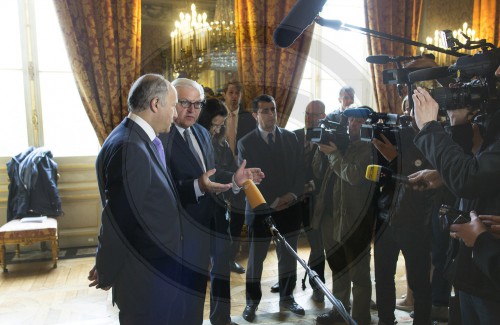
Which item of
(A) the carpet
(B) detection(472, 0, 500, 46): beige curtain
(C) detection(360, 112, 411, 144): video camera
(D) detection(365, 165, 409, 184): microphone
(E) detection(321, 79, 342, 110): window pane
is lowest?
(A) the carpet

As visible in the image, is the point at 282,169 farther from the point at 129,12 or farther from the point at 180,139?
the point at 129,12

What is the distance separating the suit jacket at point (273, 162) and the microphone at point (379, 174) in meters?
0.90

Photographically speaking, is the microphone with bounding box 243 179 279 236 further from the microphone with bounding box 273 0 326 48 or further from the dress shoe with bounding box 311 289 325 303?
the dress shoe with bounding box 311 289 325 303

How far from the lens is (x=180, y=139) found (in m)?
1.74

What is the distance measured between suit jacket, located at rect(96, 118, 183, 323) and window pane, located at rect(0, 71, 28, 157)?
270 centimetres

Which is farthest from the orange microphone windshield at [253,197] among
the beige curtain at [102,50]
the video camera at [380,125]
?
the beige curtain at [102,50]

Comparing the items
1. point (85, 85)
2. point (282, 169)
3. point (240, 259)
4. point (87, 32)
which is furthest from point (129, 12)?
point (240, 259)

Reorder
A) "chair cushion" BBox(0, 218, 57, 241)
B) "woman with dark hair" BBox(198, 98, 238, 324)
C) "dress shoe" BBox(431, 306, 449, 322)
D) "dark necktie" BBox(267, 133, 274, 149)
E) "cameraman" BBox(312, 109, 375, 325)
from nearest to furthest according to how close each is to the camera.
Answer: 1. "cameraman" BBox(312, 109, 375, 325)
2. "woman with dark hair" BBox(198, 98, 238, 324)
3. "dress shoe" BBox(431, 306, 449, 322)
4. "dark necktie" BBox(267, 133, 274, 149)
5. "chair cushion" BBox(0, 218, 57, 241)

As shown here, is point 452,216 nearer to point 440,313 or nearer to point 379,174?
point 379,174

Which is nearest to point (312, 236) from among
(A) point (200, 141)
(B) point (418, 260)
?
(B) point (418, 260)

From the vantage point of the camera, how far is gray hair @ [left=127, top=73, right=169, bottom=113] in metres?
1.33

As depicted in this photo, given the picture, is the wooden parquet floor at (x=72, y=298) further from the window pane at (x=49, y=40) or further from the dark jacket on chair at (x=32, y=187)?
the window pane at (x=49, y=40)

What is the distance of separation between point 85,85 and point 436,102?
9.58ft

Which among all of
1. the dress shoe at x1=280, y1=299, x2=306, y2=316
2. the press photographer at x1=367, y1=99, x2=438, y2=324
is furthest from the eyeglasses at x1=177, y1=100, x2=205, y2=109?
the dress shoe at x1=280, y1=299, x2=306, y2=316
